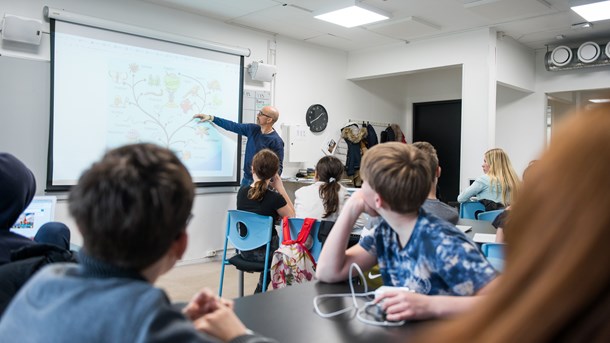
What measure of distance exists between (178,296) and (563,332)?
3647mm

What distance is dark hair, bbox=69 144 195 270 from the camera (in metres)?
0.75

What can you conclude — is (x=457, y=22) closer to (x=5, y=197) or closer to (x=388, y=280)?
(x=388, y=280)

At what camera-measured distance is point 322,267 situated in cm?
161

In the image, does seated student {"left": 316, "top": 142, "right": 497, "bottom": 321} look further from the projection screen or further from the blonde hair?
the blonde hair

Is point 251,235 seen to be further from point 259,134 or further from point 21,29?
point 21,29

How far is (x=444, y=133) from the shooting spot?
7473 mm

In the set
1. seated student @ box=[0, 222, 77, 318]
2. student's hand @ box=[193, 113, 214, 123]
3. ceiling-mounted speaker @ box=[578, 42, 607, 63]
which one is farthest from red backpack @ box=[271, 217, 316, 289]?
ceiling-mounted speaker @ box=[578, 42, 607, 63]

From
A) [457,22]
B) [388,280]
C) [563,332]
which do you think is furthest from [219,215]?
[563,332]

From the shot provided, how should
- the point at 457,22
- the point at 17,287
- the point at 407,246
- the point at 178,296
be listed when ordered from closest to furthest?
the point at 17,287 → the point at 407,246 → the point at 178,296 → the point at 457,22

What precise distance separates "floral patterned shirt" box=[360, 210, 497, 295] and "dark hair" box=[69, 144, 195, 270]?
83 centimetres

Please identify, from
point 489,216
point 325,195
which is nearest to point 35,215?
point 325,195

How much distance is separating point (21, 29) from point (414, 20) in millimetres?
3763

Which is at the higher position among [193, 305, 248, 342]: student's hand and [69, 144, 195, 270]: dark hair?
[69, 144, 195, 270]: dark hair

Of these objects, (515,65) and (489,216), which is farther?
(515,65)
